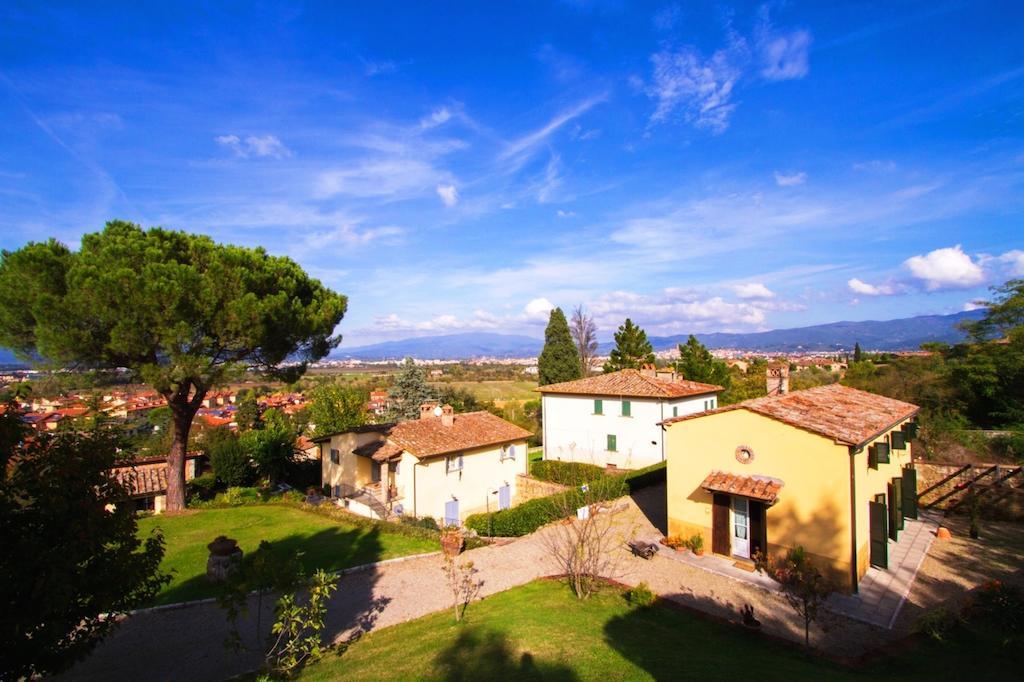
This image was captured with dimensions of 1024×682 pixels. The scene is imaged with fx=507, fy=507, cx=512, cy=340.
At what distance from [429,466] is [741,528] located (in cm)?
1261

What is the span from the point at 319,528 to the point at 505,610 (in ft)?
31.7

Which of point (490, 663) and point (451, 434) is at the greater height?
point (451, 434)

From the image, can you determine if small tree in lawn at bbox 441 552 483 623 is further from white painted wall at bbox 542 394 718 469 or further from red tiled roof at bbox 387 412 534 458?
white painted wall at bbox 542 394 718 469

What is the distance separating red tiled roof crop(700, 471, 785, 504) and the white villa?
1354 centimetres

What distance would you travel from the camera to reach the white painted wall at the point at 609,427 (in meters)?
27.8

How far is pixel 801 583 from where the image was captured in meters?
9.41

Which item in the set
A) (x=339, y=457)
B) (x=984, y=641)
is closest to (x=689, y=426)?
(x=984, y=641)

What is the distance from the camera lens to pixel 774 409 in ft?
44.9

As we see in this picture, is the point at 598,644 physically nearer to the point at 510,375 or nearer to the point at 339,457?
the point at 339,457

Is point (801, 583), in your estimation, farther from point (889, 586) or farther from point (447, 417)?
point (447, 417)

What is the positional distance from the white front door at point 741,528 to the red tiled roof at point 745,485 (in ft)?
2.67

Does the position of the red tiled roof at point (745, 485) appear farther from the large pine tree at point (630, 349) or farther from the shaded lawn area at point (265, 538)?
the large pine tree at point (630, 349)

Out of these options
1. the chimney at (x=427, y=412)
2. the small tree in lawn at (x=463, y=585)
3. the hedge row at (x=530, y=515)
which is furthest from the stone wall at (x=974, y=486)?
the chimney at (x=427, y=412)

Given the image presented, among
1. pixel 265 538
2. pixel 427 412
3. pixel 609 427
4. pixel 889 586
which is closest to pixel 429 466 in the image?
pixel 427 412
